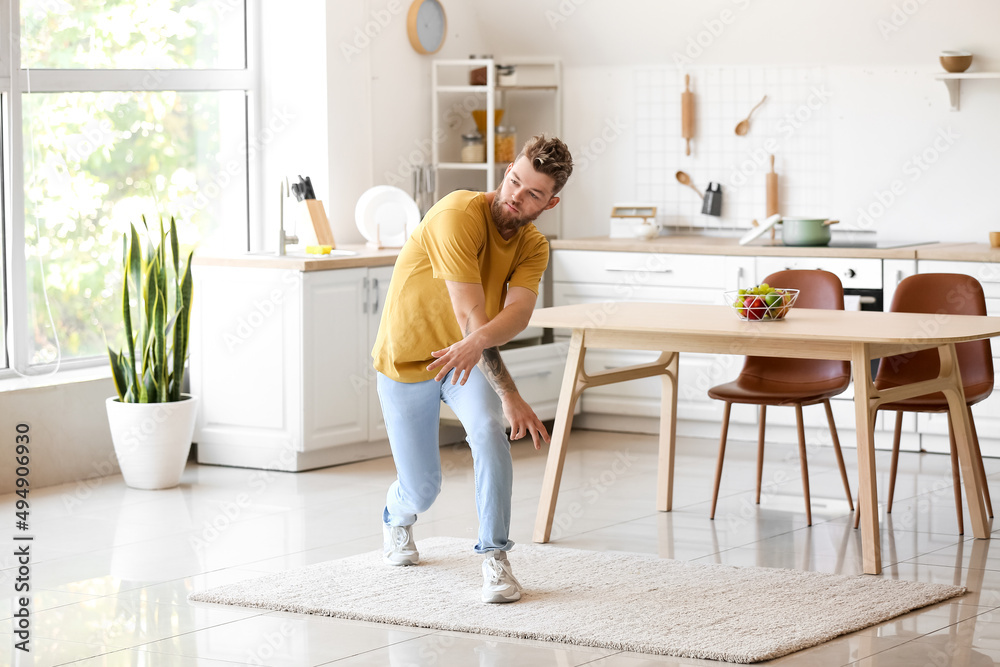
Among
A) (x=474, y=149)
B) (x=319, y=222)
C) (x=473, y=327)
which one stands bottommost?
(x=473, y=327)

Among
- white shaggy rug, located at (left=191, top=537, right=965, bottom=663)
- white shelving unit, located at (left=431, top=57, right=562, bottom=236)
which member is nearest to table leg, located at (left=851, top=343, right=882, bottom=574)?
white shaggy rug, located at (left=191, top=537, right=965, bottom=663)

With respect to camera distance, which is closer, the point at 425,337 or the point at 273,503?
the point at 425,337

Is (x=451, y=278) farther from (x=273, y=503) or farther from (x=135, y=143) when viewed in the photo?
(x=135, y=143)

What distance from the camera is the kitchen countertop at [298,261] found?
5547 mm

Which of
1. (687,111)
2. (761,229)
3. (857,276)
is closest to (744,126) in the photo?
(687,111)

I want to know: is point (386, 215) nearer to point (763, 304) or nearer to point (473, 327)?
point (763, 304)

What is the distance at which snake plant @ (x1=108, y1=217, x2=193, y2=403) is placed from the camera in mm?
5332

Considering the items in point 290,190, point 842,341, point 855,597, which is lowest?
point 855,597

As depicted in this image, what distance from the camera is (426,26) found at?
6.75 m

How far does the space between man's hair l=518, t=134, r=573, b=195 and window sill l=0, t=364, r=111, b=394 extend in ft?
8.61

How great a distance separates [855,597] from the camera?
12.3 feet

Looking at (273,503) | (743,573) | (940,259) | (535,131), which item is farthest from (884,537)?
(535,131)

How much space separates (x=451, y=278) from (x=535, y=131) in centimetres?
384

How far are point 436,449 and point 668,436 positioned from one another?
1.21 metres
